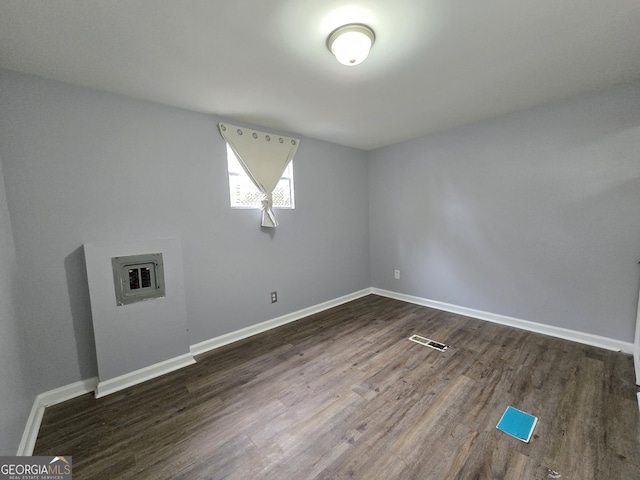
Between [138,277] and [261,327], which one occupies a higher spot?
[138,277]

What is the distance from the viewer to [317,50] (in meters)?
1.58

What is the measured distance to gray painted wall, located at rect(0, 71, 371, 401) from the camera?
1717 mm

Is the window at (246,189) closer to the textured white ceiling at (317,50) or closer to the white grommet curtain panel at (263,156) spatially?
the white grommet curtain panel at (263,156)

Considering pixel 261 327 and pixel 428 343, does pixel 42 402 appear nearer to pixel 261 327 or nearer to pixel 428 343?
pixel 261 327

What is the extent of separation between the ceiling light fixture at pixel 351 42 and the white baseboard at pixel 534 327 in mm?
3081

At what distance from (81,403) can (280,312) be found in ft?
5.93

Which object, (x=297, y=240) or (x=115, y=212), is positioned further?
(x=297, y=240)

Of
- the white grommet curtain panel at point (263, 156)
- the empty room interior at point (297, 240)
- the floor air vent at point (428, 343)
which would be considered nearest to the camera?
the empty room interior at point (297, 240)

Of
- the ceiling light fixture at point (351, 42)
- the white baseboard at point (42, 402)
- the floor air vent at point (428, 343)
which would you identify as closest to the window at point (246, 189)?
the ceiling light fixture at point (351, 42)

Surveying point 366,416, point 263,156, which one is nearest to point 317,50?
point 263,156

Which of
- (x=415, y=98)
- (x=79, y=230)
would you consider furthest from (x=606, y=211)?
(x=79, y=230)

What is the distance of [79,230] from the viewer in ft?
6.17

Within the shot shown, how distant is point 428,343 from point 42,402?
3.18m

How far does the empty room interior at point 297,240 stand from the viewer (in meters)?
1.35
